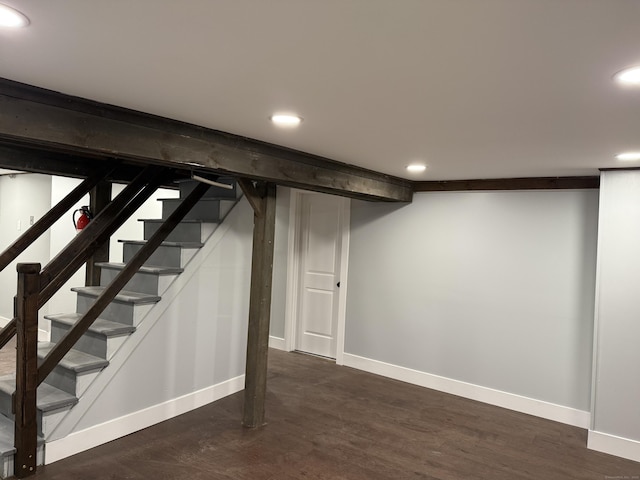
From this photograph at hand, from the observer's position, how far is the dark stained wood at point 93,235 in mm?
2971

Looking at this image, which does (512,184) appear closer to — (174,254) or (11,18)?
(174,254)

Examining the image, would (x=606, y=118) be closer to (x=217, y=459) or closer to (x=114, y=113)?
(x=114, y=113)

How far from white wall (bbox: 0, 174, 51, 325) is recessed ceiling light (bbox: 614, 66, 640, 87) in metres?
6.18

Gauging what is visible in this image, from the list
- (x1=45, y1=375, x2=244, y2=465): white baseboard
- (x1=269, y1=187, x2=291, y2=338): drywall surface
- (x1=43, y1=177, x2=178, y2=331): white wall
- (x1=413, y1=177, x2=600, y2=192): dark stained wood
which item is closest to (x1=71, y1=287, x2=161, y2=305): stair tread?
(x1=45, y1=375, x2=244, y2=465): white baseboard

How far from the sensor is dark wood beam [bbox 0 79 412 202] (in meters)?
1.87

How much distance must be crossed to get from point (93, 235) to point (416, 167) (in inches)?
103

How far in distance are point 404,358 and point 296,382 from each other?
3.92ft

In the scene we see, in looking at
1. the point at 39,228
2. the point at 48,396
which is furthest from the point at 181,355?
the point at 39,228

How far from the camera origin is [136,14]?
1209 millimetres

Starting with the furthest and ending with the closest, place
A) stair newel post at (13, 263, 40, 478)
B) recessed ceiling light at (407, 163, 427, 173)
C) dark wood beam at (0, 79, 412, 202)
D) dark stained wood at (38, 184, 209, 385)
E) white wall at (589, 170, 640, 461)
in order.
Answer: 1. recessed ceiling light at (407, 163, 427, 173)
2. white wall at (589, 170, 640, 461)
3. dark stained wood at (38, 184, 209, 385)
4. stair newel post at (13, 263, 40, 478)
5. dark wood beam at (0, 79, 412, 202)

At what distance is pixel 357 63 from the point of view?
1503 mm

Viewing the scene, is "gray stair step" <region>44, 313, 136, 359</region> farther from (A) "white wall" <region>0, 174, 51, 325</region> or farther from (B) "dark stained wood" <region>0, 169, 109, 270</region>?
(A) "white wall" <region>0, 174, 51, 325</region>

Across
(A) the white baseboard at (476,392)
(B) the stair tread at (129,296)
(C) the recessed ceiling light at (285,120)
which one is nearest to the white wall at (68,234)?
(B) the stair tread at (129,296)

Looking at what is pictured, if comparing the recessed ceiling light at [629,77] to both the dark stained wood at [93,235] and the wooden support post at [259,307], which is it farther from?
the dark stained wood at [93,235]
